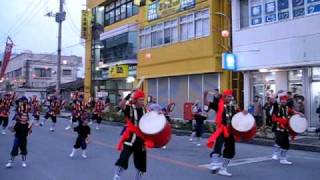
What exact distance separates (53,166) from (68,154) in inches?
102

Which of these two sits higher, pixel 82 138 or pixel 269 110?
pixel 269 110

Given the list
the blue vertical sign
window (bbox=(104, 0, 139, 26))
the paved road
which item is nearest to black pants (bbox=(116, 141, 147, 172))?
the paved road

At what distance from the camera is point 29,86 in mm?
87375

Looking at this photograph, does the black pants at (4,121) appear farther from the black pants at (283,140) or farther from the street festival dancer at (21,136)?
the black pants at (283,140)

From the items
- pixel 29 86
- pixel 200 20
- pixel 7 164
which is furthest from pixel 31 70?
pixel 7 164

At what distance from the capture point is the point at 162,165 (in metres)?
13.1

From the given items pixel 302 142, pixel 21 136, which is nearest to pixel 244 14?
pixel 302 142

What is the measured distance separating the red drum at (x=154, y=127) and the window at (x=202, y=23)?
2169 cm

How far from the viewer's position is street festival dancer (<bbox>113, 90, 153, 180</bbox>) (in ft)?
28.3

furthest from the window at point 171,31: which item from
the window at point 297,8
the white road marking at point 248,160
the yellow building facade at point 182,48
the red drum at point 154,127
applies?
the red drum at point 154,127

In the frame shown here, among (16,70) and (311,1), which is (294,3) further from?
(16,70)

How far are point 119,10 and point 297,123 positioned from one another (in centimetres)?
3406

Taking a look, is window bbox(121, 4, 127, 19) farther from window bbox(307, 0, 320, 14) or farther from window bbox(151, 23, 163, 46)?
window bbox(307, 0, 320, 14)

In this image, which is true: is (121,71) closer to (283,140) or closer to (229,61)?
(229,61)
